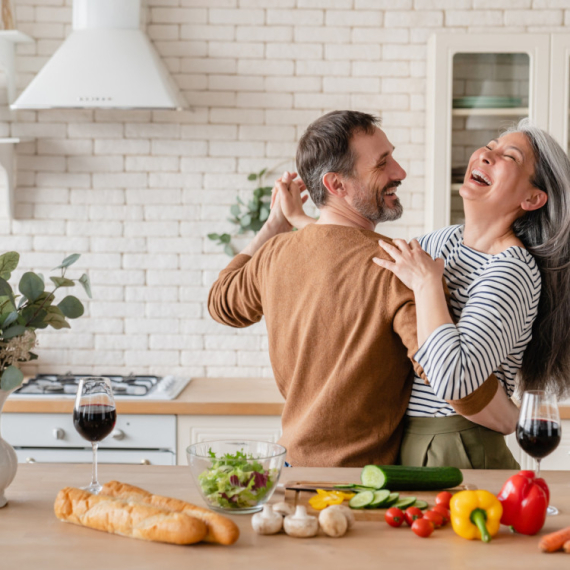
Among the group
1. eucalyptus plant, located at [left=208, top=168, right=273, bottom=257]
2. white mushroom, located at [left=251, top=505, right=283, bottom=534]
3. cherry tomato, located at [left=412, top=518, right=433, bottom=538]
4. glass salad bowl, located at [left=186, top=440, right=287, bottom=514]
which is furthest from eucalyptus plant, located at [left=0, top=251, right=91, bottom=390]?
eucalyptus plant, located at [left=208, top=168, right=273, bottom=257]

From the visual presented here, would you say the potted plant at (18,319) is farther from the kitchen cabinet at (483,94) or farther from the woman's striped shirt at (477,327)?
the kitchen cabinet at (483,94)

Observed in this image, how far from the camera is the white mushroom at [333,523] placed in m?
1.21

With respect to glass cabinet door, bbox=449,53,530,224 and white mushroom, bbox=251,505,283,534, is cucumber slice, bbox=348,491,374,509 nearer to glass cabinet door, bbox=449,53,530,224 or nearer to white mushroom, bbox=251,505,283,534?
white mushroom, bbox=251,505,283,534

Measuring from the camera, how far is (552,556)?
116 cm

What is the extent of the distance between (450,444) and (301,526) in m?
0.67

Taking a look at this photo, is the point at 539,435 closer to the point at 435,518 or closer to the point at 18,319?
the point at 435,518

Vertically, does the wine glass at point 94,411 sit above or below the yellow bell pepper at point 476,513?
above

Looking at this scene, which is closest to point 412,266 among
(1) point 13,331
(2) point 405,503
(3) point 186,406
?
(2) point 405,503

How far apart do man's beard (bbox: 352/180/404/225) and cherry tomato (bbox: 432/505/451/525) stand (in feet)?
2.59

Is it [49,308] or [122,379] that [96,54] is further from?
[49,308]

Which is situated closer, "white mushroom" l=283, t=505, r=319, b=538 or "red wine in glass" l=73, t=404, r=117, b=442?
"white mushroom" l=283, t=505, r=319, b=538

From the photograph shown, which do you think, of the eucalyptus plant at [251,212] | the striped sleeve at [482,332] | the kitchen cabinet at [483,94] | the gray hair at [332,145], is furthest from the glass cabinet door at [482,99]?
the striped sleeve at [482,332]

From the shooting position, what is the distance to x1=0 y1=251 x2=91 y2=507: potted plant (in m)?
1.39

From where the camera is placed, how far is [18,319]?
4.64 ft
